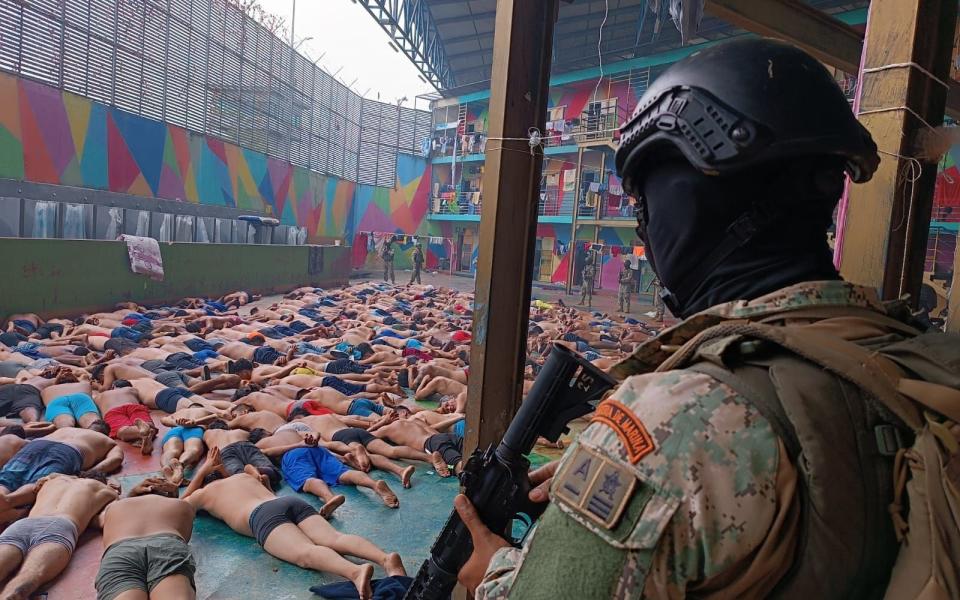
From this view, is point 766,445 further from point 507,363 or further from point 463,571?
point 507,363

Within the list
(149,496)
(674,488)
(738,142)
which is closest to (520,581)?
(674,488)

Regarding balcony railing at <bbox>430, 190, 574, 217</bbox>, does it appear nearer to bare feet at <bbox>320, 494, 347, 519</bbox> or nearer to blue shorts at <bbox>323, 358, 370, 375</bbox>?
blue shorts at <bbox>323, 358, 370, 375</bbox>

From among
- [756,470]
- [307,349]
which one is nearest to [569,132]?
[307,349]

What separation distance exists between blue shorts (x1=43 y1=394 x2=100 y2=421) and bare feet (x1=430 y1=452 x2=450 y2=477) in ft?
9.54

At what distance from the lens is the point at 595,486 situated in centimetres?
83

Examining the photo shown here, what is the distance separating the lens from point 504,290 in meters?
2.56

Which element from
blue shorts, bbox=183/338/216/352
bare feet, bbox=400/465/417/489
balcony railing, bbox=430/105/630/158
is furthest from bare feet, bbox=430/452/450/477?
balcony railing, bbox=430/105/630/158

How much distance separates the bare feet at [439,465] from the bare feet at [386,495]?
518mm

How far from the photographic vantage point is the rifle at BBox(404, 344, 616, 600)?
1.38 meters

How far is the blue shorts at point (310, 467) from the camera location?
4.44 m

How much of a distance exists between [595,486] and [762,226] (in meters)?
0.58

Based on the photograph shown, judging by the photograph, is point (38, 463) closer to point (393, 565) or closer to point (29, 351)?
point (393, 565)

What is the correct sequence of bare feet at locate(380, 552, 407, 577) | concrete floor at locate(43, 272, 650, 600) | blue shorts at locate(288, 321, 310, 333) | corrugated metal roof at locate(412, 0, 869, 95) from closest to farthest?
concrete floor at locate(43, 272, 650, 600) < bare feet at locate(380, 552, 407, 577) < blue shorts at locate(288, 321, 310, 333) < corrugated metal roof at locate(412, 0, 869, 95)

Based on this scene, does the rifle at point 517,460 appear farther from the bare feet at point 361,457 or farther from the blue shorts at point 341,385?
the blue shorts at point 341,385
